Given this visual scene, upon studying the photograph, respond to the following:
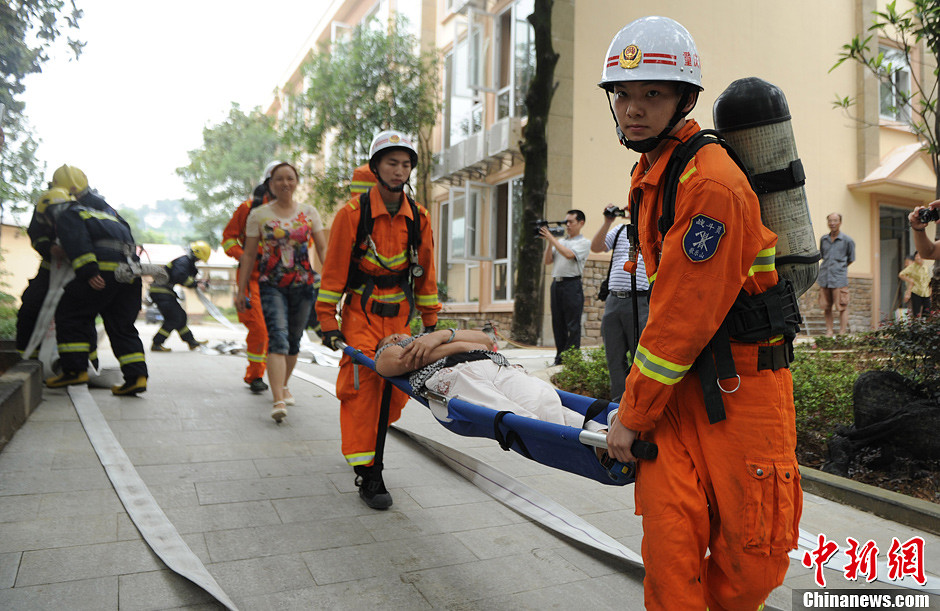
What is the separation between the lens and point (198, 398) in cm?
647

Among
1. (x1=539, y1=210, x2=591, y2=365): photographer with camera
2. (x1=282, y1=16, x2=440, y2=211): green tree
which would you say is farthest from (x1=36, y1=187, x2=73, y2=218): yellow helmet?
(x1=282, y1=16, x2=440, y2=211): green tree

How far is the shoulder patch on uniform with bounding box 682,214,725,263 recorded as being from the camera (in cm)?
173

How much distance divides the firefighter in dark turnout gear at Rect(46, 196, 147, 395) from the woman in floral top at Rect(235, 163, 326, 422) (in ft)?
3.77

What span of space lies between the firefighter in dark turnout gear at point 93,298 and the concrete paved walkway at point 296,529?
3.22 feet

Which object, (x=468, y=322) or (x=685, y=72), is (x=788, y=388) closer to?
(x=685, y=72)

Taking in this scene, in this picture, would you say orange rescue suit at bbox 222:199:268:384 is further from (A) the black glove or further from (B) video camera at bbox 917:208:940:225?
(B) video camera at bbox 917:208:940:225

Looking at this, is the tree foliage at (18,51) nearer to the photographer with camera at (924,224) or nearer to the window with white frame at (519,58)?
the photographer with camera at (924,224)

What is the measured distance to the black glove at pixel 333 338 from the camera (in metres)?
4.02

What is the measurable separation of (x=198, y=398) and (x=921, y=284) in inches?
449

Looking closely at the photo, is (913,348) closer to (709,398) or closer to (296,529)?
(709,398)

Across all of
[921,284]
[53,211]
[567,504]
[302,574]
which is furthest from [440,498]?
[921,284]

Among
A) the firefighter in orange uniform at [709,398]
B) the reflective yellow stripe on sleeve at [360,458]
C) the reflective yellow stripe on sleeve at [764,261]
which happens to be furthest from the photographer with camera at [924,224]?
the reflective yellow stripe on sleeve at [360,458]

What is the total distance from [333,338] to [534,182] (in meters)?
8.08

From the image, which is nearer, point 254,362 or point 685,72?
point 685,72
